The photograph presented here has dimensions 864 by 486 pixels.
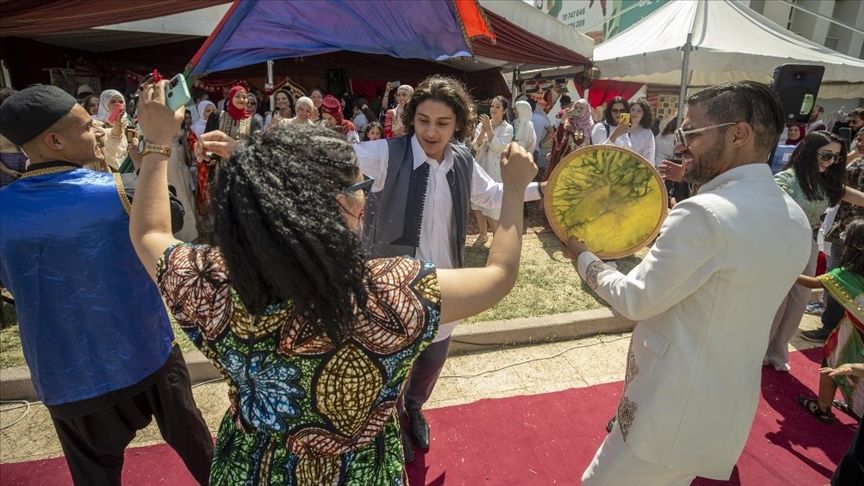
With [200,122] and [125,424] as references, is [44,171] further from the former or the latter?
[200,122]

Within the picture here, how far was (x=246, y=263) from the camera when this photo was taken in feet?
3.13

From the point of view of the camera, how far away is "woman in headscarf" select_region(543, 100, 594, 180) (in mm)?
6754

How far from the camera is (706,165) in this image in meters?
1.65

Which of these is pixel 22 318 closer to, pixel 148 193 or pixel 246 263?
pixel 148 193


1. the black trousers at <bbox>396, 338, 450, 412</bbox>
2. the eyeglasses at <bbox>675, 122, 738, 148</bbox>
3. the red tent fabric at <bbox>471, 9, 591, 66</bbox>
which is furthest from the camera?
the red tent fabric at <bbox>471, 9, 591, 66</bbox>

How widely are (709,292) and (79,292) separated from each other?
2275 mm

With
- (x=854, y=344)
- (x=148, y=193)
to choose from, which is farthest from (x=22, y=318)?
(x=854, y=344)

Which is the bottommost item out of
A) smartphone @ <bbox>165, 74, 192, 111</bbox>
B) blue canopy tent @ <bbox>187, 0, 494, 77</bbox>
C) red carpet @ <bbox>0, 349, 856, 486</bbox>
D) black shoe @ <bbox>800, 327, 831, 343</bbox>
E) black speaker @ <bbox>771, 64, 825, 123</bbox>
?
red carpet @ <bbox>0, 349, 856, 486</bbox>

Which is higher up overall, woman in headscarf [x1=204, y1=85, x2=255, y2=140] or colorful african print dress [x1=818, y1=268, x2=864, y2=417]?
woman in headscarf [x1=204, y1=85, x2=255, y2=140]

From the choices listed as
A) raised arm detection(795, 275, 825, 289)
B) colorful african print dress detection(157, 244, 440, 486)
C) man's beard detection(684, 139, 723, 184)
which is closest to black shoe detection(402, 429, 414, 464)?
colorful african print dress detection(157, 244, 440, 486)

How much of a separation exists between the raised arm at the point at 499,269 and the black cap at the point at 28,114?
165 cm

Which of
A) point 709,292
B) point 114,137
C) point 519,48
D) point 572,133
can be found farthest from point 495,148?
point 709,292

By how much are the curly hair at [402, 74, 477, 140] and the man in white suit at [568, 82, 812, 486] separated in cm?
110

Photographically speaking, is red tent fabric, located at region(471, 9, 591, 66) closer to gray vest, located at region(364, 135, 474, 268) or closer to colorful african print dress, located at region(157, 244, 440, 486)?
gray vest, located at region(364, 135, 474, 268)
